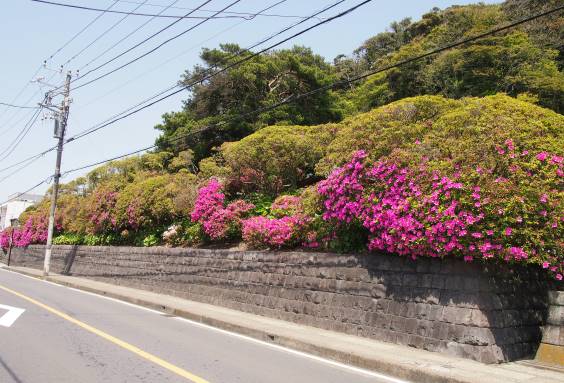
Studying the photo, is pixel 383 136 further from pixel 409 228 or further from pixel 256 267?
pixel 256 267

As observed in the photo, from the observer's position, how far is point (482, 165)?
863 cm

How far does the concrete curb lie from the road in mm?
293

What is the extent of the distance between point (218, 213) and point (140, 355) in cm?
973

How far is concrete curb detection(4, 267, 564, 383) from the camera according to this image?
7.16m

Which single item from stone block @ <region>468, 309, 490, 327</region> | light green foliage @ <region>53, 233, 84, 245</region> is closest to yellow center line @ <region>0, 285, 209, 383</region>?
stone block @ <region>468, 309, 490, 327</region>

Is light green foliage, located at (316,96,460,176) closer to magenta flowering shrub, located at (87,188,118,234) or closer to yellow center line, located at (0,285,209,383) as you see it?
yellow center line, located at (0,285,209,383)

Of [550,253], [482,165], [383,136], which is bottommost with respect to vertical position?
[550,253]

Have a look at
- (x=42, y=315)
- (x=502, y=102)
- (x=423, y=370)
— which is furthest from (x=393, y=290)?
(x=42, y=315)

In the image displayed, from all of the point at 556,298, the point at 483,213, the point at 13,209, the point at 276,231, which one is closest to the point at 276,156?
the point at 276,231

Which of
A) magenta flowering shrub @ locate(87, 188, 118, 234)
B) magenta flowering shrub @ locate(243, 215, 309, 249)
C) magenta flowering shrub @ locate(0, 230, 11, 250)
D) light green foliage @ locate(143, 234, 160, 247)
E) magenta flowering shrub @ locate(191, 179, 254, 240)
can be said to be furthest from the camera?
magenta flowering shrub @ locate(0, 230, 11, 250)

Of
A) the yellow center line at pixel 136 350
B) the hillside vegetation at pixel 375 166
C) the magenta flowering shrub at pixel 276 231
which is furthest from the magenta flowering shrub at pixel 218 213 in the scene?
the yellow center line at pixel 136 350

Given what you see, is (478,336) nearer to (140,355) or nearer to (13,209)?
(140,355)

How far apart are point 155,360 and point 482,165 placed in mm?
6341

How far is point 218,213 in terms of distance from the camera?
17.4 metres
